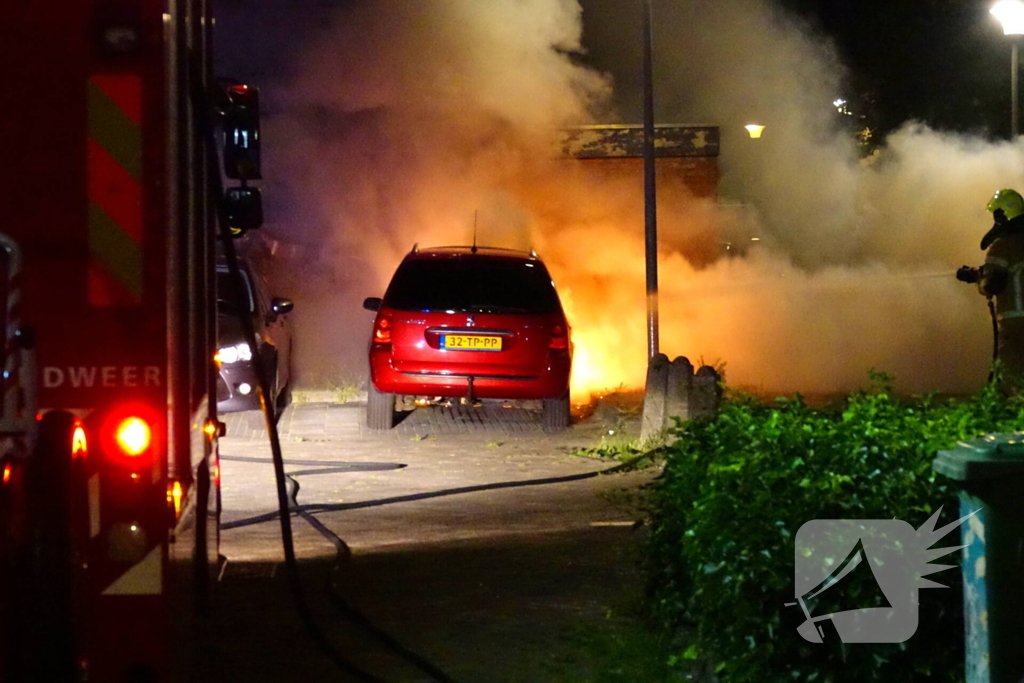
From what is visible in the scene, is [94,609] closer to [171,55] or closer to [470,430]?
[171,55]

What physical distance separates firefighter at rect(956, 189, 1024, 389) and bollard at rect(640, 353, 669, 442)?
8.38 feet

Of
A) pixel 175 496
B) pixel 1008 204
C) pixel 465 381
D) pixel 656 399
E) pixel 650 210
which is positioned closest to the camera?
pixel 175 496

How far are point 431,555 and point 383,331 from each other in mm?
4403

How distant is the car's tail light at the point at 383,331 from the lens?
37.0 ft

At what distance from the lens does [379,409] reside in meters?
11.9

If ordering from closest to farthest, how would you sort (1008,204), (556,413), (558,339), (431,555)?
(431,555)
(1008,204)
(558,339)
(556,413)

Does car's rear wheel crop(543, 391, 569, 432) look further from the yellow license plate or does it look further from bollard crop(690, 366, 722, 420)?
bollard crop(690, 366, 722, 420)

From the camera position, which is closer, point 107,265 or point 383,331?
point 107,265

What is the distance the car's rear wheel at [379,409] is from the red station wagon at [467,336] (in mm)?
291

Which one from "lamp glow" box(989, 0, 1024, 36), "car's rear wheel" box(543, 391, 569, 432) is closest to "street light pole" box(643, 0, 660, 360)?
"car's rear wheel" box(543, 391, 569, 432)

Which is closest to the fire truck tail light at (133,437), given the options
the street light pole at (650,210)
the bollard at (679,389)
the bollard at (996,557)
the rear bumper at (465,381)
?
the bollard at (996,557)

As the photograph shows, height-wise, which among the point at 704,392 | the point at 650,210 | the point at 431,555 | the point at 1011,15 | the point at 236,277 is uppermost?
the point at 1011,15

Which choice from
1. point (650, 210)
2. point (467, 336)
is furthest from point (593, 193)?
point (467, 336)

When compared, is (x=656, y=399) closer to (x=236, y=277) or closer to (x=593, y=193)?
(x=236, y=277)
